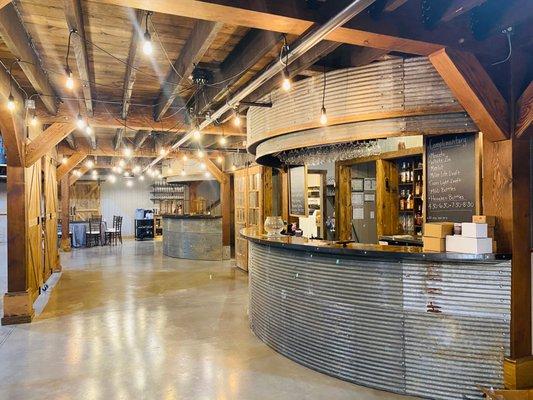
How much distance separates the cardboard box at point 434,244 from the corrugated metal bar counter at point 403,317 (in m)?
0.10

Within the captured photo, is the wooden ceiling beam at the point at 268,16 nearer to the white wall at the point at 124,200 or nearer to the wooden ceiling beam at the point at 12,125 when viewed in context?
the wooden ceiling beam at the point at 12,125

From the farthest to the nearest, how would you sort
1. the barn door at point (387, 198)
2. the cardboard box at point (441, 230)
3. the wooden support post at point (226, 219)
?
the wooden support post at point (226, 219)
the barn door at point (387, 198)
the cardboard box at point (441, 230)

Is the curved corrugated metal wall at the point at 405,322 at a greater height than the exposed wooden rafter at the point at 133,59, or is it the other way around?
the exposed wooden rafter at the point at 133,59

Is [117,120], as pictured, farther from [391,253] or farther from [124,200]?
[124,200]

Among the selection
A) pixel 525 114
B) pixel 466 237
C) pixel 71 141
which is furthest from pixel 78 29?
pixel 71 141

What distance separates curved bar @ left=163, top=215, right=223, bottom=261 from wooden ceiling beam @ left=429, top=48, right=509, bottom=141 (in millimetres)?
7995

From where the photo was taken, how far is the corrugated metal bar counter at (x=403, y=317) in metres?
2.99

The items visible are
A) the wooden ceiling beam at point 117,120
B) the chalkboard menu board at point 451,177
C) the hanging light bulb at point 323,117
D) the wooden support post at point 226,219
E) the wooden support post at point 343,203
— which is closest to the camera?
the chalkboard menu board at point 451,177

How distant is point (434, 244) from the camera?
3184mm

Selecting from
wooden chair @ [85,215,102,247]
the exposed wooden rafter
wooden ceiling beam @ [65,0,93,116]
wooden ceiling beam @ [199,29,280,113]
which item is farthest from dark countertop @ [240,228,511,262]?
wooden chair @ [85,215,102,247]

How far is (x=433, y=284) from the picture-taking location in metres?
3.12

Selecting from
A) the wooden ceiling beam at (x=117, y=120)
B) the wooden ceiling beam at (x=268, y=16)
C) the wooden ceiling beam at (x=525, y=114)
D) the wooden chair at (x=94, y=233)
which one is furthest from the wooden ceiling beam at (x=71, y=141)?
the wooden ceiling beam at (x=525, y=114)

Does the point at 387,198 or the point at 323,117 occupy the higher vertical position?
the point at 323,117

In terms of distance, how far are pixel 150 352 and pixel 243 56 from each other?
3.17 m
